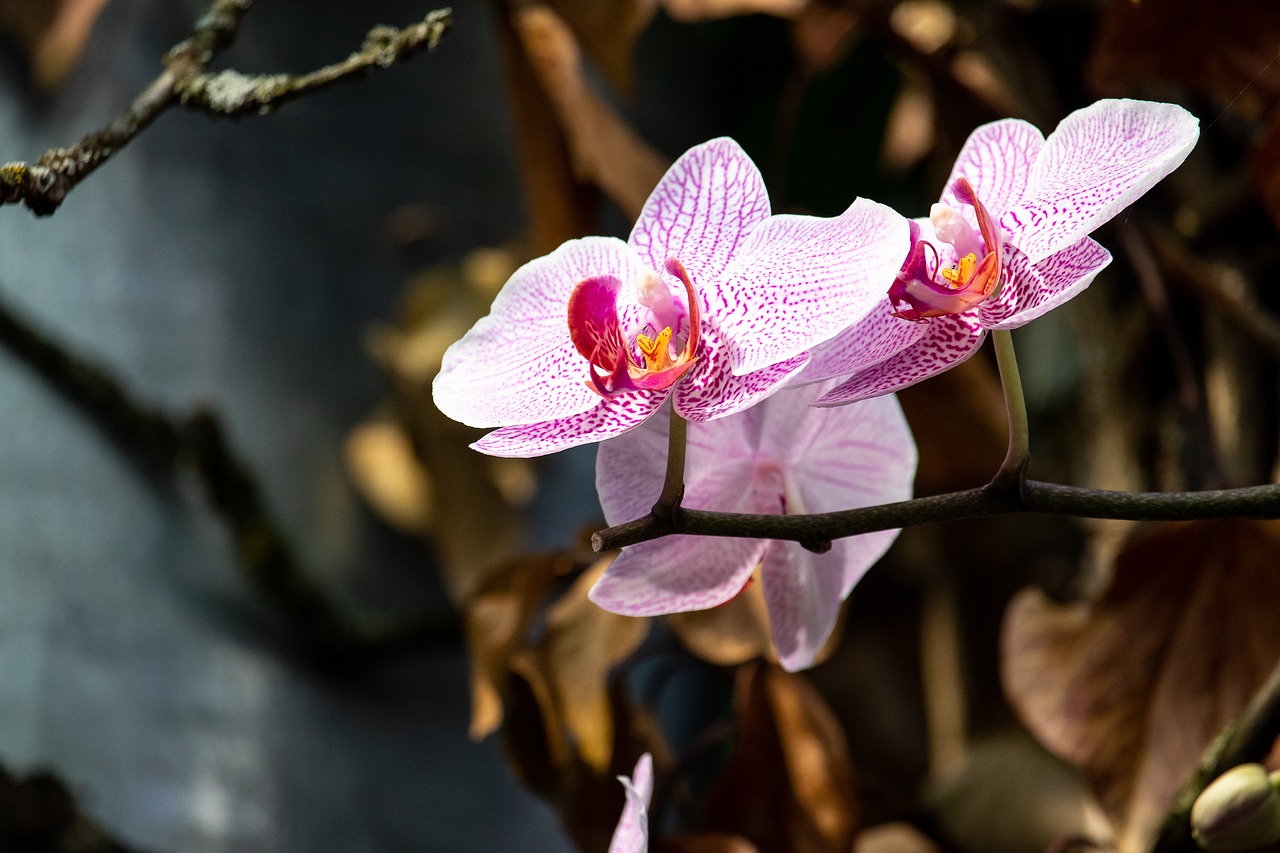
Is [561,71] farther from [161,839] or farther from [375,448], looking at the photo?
[161,839]

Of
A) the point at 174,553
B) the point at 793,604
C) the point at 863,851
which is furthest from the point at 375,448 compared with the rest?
the point at 793,604

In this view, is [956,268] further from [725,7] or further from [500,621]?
[725,7]

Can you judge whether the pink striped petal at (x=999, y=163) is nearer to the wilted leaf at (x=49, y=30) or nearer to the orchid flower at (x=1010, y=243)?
the orchid flower at (x=1010, y=243)

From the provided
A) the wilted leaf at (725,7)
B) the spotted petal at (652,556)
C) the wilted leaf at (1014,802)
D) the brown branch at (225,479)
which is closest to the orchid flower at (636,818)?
the spotted petal at (652,556)

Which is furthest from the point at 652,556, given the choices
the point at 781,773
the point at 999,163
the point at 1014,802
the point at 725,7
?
the point at 725,7

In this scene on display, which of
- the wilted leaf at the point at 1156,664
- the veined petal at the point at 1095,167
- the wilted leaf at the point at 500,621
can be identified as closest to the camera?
the veined petal at the point at 1095,167

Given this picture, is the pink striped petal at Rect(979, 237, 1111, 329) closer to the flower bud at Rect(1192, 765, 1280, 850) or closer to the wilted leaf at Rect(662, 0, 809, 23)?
the flower bud at Rect(1192, 765, 1280, 850)
